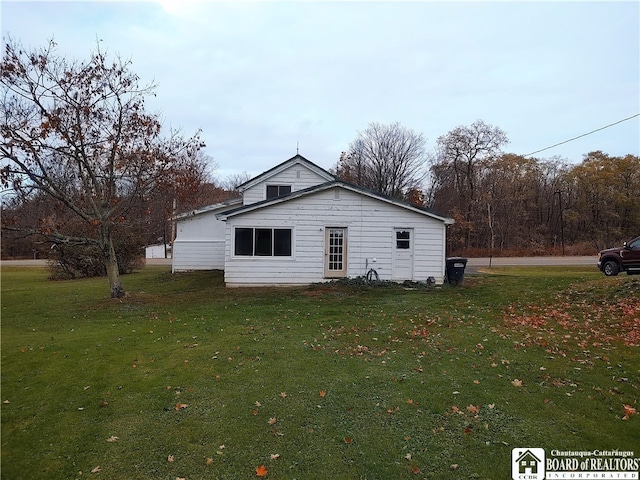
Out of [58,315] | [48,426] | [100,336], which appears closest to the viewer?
[48,426]

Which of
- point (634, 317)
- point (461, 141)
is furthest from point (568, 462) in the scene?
point (461, 141)

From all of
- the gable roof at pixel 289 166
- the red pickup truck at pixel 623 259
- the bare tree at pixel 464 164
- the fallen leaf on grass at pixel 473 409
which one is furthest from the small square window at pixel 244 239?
the bare tree at pixel 464 164

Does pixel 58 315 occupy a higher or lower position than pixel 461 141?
lower

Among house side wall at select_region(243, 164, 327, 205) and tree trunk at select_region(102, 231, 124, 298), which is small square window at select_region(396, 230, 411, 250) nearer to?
house side wall at select_region(243, 164, 327, 205)

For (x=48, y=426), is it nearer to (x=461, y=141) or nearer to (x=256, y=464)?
(x=256, y=464)

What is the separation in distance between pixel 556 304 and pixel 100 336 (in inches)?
432

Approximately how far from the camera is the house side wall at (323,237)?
15.6 m

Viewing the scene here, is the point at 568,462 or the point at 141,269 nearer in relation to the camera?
the point at 568,462

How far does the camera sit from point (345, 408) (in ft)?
15.2

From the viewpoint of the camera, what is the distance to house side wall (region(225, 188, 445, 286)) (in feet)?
51.2

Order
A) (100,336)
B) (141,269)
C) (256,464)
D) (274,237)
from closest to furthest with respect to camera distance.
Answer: (256,464) → (100,336) → (274,237) → (141,269)

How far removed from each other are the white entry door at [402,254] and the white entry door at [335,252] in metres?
1.96

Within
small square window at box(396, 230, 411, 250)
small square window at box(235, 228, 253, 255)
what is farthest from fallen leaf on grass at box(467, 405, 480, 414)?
small square window at box(235, 228, 253, 255)

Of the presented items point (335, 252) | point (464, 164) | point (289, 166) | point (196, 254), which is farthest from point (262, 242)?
point (464, 164)
